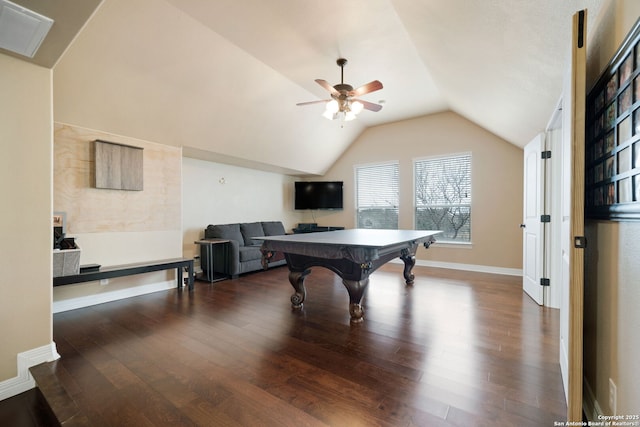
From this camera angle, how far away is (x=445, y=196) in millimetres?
5730

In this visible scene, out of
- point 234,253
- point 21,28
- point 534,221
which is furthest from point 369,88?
point 234,253

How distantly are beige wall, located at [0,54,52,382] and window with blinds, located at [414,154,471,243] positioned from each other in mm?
5765

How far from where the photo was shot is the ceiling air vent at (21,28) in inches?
57.8

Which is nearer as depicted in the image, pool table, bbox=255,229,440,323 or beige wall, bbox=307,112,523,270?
pool table, bbox=255,229,440,323

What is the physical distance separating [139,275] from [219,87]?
2.95 meters

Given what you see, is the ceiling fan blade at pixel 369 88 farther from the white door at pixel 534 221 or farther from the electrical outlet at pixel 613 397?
the electrical outlet at pixel 613 397

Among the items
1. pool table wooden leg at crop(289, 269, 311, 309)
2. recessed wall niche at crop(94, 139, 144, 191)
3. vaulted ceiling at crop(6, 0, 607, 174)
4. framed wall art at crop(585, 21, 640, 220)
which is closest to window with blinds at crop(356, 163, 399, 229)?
vaulted ceiling at crop(6, 0, 607, 174)

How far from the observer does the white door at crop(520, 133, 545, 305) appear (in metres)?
3.43

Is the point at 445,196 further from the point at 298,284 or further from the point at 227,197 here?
the point at 227,197

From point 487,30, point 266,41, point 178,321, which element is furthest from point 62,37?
point 487,30

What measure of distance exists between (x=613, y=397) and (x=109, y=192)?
4.99 meters

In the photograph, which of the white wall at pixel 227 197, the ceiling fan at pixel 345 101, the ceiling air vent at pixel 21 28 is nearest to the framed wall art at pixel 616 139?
the ceiling fan at pixel 345 101

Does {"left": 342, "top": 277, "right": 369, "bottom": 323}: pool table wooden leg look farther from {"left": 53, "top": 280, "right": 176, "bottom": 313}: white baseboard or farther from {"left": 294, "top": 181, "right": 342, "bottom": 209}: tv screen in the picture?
{"left": 294, "top": 181, "right": 342, "bottom": 209}: tv screen

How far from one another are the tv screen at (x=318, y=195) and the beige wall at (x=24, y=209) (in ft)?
17.4
